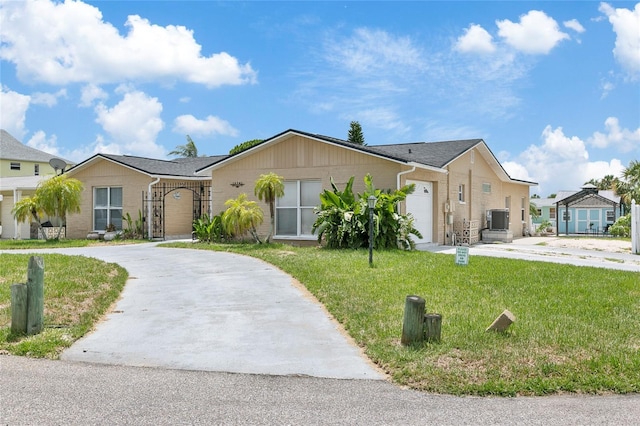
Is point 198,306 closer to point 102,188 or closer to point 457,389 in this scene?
point 457,389

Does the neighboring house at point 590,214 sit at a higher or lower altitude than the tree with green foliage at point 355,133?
lower

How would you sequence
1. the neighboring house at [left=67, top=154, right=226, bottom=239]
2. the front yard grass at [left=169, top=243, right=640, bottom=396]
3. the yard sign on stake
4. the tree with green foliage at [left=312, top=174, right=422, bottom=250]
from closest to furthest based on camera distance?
the front yard grass at [left=169, top=243, right=640, bottom=396], the yard sign on stake, the tree with green foliage at [left=312, top=174, right=422, bottom=250], the neighboring house at [left=67, top=154, right=226, bottom=239]

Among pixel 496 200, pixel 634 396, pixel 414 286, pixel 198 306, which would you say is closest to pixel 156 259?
pixel 198 306

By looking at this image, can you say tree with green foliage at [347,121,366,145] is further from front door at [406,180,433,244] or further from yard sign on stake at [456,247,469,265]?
yard sign on stake at [456,247,469,265]

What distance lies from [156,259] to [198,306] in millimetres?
6497

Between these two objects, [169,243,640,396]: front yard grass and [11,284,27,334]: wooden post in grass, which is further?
[11,284,27,334]: wooden post in grass

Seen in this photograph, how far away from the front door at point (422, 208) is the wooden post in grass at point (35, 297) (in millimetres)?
12239

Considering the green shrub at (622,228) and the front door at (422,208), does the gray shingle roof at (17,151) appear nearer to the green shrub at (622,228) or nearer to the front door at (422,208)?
the front door at (422,208)

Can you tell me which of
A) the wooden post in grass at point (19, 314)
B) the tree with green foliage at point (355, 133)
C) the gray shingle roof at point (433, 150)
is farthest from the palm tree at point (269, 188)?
the tree with green foliage at point (355, 133)

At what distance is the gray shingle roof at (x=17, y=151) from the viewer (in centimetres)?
4667

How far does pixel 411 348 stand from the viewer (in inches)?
224

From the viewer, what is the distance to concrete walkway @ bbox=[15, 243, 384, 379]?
554 cm

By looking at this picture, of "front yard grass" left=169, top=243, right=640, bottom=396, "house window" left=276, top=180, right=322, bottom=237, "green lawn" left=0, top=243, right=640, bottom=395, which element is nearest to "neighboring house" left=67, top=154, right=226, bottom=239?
"house window" left=276, top=180, right=322, bottom=237

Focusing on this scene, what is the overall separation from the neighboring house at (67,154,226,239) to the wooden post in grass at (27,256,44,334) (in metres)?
15.2
